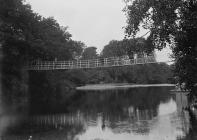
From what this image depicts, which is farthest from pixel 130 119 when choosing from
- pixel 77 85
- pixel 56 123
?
pixel 77 85

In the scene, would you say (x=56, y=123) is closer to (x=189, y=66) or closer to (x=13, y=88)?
(x=189, y=66)

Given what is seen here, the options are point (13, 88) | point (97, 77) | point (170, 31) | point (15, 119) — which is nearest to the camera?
point (170, 31)

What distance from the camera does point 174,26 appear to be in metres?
13.7

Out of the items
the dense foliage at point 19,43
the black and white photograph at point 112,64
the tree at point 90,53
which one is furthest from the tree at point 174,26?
the tree at point 90,53

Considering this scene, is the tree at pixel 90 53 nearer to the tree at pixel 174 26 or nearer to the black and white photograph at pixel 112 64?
the black and white photograph at pixel 112 64

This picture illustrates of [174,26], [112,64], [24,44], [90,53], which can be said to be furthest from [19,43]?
[90,53]

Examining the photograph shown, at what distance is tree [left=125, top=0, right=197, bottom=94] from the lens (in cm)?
1377

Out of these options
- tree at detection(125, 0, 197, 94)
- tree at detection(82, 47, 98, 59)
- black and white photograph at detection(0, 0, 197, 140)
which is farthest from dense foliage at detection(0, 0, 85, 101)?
tree at detection(82, 47, 98, 59)

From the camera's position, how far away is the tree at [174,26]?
1377 centimetres

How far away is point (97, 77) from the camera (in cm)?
8119

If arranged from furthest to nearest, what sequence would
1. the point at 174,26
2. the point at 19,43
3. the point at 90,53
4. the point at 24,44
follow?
the point at 90,53 < the point at 24,44 < the point at 19,43 < the point at 174,26

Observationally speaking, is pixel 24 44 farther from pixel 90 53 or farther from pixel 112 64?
pixel 90 53

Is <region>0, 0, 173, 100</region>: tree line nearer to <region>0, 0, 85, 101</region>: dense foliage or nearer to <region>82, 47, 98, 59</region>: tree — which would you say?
<region>0, 0, 85, 101</region>: dense foliage

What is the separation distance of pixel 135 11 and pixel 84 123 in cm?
791
